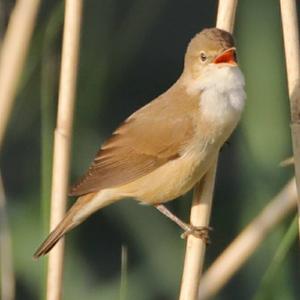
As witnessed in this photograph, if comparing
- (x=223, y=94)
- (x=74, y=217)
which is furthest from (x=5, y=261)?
(x=223, y=94)

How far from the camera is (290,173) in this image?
3.62 metres

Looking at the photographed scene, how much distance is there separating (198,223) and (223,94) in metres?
0.37

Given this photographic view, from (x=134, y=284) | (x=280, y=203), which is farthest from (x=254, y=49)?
(x=134, y=284)

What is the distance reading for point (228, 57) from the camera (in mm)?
3018

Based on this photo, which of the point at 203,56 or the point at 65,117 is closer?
the point at 65,117

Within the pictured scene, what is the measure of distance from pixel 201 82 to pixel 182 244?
670 millimetres

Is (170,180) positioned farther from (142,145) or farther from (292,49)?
(292,49)

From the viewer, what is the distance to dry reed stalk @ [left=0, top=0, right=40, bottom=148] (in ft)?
10.3

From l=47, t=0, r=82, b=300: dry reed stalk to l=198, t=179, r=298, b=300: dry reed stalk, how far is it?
0.41 metres

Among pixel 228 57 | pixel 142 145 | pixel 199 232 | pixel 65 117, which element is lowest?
pixel 199 232

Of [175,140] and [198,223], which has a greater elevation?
[175,140]

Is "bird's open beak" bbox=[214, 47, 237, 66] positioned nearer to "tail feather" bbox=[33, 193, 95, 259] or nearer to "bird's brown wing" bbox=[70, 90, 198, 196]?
"bird's brown wing" bbox=[70, 90, 198, 196]

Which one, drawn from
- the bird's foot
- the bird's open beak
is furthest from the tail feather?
the bird's open beak

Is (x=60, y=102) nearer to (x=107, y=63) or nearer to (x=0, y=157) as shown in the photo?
(x=107, y=63)
